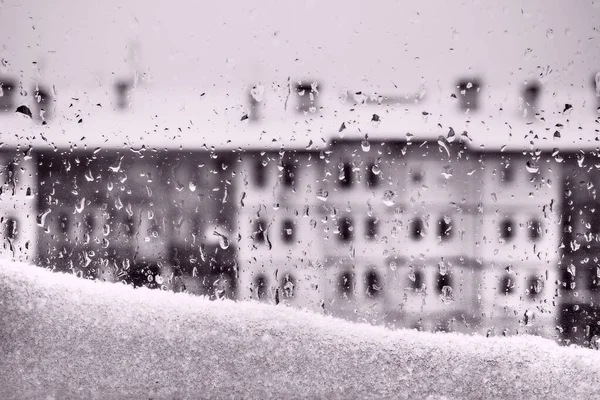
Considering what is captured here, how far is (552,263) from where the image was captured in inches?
36.2

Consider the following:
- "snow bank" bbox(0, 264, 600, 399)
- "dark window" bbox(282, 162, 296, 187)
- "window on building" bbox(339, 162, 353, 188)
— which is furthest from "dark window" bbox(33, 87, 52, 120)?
"window on building" bbox(339, 162, 353, 188)

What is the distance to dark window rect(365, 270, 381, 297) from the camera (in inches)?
37.0

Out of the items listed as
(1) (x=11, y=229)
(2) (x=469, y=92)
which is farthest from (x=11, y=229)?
(2) (x=469, y=92)

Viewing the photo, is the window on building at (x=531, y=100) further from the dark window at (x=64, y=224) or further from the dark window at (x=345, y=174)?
the dark window at (x=64, y=224)

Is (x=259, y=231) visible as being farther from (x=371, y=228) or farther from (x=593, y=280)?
(x=593, y=280)

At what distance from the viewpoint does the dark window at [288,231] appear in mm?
973

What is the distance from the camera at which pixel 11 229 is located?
0.91 metres

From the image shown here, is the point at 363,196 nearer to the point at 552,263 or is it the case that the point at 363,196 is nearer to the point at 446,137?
the point at 446,137

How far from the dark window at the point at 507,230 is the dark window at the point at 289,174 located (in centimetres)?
42

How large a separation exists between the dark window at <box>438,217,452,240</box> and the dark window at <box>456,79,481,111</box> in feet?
0.74

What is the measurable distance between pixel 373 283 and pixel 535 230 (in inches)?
12.9

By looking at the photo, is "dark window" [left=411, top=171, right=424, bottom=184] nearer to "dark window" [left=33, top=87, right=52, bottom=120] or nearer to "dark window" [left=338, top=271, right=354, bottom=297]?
"dark window" [left=338, top=271, right=354, bottom=297]

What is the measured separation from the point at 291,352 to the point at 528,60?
719 millimetres

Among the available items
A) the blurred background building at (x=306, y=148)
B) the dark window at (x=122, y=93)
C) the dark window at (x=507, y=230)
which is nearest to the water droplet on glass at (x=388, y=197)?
the blurred background building at (x=306, y=148)
